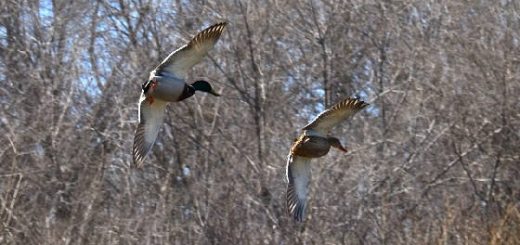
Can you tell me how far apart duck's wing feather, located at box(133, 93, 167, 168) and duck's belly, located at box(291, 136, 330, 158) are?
1.15 meters

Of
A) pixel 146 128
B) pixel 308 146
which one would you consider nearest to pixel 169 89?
pixel 146 128

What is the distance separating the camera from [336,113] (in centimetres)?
1301

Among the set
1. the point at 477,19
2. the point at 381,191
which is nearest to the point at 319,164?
the point at 381,191

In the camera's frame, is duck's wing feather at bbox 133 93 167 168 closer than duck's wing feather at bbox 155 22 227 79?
No

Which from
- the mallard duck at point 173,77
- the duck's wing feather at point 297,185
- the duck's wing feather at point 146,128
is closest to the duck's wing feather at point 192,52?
the mallard duck at point 173,77

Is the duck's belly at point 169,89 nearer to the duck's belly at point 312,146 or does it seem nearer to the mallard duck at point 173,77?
the mallard duck at point 173,77

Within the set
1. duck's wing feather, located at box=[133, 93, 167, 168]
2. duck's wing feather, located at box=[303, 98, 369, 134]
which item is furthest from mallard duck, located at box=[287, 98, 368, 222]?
duck's wing feather, located at box=[133, 93, 167, 168]

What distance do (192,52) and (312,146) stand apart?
3.69 feet

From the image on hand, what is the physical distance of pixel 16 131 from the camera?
1877 cm

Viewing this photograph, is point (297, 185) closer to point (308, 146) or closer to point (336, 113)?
point (308, 146)

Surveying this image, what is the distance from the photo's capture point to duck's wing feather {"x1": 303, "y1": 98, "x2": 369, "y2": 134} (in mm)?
12852

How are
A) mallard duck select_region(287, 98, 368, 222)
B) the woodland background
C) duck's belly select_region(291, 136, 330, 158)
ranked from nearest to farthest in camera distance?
mallard duck select_region(287, 98, 368, 222)
duck's belly select_region(291, 136, 330, 158)
the woodland background

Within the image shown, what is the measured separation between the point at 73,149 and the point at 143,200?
1299mm

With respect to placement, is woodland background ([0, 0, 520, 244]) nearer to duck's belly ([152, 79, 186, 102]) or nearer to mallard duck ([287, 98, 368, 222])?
mallard duck ([287, 98, 368, 222])
